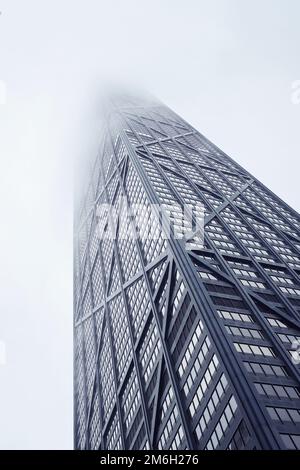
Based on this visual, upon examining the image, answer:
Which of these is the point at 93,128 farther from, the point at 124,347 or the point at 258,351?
the point at 258,351

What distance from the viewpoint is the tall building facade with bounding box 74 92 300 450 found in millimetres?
44406

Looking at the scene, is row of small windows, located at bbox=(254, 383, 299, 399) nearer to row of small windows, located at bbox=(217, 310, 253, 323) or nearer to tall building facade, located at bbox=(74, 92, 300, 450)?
tall building facade, located at bbox=(74, 92, 300, 450)

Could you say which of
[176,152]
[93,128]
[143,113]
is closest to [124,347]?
[176,152]

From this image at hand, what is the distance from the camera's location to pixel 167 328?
201 feet

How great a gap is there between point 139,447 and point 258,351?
2506cm

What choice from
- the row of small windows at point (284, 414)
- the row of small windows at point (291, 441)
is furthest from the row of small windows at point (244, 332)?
the row of small windows at point (291, 441)

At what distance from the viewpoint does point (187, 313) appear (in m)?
56.1

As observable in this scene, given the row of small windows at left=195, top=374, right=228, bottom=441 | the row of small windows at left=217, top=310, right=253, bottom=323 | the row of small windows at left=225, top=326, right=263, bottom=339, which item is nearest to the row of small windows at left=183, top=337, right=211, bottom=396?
the row of small windows at left=225, top=326, right=263, bottom=339

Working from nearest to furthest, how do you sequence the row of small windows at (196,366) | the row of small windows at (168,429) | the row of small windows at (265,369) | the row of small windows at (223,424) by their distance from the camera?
the row of small windows at (223,424) → the row of small windows at (265,369) → the row of small windows at (196,366) → the row of small windows at (168,429)

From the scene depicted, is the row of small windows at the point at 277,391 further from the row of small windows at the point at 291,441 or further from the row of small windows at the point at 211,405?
the row of small windows at the point at 291,441

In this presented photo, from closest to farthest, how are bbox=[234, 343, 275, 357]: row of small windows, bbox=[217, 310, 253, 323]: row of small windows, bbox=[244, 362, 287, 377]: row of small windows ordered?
bbox=[244, 362, 287, 377]: row of small windows, bbox=[234, 343, 275, 357]: row of small windows, bbox=[217, 310, 253, 323]: row of small windows

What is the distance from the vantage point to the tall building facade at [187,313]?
44406mm

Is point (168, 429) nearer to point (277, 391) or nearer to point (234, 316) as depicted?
point (234, 316)
